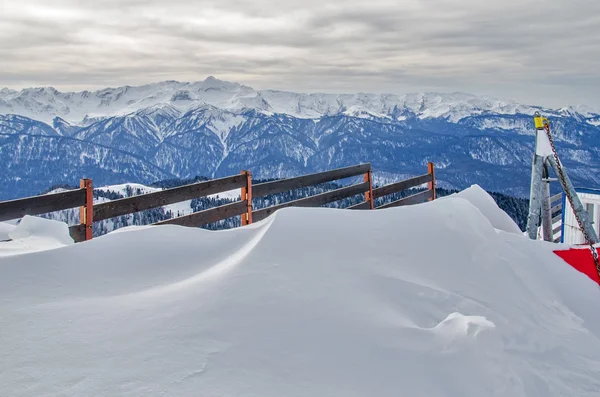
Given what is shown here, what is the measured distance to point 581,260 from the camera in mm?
6926

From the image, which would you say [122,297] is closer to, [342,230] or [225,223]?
[342,230]

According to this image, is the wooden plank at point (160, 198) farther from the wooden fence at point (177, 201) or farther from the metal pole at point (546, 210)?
the metal pole at point (546, 210)

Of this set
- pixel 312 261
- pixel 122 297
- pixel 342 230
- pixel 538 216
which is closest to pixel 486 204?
pixel 538 216

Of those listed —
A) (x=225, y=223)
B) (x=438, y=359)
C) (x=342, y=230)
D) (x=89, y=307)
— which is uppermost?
(x=342, y=230)

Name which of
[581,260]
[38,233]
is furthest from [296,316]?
[581,260]

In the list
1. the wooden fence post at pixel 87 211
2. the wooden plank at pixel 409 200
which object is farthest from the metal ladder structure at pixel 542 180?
the wooden fence post at pixel 87 211

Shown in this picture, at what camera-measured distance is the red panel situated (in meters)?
6.74

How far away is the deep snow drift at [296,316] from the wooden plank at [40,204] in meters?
1.93

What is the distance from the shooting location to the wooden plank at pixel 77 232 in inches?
273

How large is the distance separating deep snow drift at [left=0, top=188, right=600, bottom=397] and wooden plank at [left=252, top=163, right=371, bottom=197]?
3.59 metres

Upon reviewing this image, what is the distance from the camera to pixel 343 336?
3.68 metres

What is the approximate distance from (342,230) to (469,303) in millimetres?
1429

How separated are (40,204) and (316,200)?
16.4 ft

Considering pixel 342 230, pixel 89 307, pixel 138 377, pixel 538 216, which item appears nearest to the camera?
pixel 138 377
